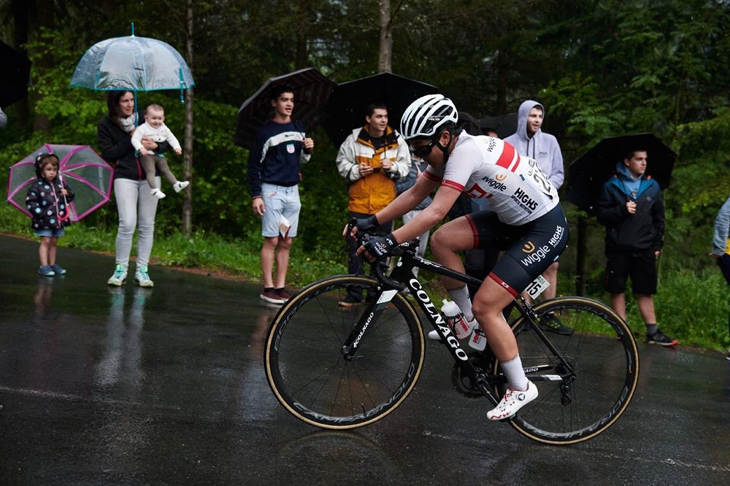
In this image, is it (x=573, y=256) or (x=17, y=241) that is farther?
(x=573, y=256)

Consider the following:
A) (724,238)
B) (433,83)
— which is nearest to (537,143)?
(724,238)

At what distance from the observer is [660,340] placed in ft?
30.3

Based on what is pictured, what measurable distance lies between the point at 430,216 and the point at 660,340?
5.49 metres

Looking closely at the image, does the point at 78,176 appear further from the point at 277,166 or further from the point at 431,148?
the point at 431,148

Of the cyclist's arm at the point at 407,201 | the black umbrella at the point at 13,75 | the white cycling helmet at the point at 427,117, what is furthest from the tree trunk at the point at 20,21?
the white cycling helmet at the point at 427,117

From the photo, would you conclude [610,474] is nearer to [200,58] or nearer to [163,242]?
[163,242]

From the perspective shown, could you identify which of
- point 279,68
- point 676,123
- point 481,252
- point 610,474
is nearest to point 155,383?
point 610,474

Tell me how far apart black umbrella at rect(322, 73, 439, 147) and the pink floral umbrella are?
2757mm

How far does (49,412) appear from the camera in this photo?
4.95 metres

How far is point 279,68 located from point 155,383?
14.8 metres

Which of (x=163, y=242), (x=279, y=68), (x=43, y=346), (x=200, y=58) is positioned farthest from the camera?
(x=279, y=68)

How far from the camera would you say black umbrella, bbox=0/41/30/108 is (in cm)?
875

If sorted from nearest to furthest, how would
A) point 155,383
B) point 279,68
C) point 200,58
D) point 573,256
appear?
point 155,383, point 200,58, point 279,68, point 573,256

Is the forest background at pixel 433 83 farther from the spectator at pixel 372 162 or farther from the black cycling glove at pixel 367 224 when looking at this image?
the black cycling glove at pixel 367 224
